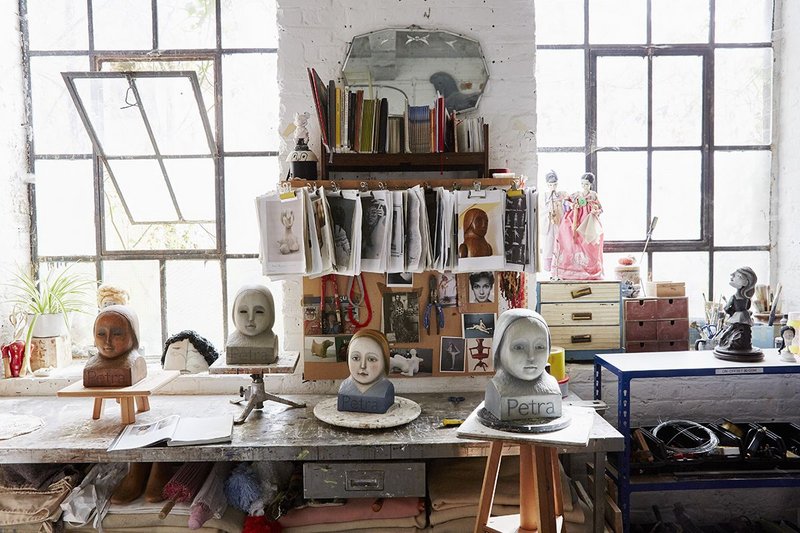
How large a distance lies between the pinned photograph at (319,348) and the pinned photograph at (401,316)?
277mm

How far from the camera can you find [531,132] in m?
2.98

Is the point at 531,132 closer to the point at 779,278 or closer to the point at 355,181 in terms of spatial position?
the point at 355,181

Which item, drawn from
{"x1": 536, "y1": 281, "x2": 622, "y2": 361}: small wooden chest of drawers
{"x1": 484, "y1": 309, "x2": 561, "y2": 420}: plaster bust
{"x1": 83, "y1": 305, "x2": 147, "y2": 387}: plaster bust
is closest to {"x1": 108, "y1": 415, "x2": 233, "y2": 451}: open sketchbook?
{"x1": 83, "y1": 305, "x2": 147, "y2": 387}: plaster bust

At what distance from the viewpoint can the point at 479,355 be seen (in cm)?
292

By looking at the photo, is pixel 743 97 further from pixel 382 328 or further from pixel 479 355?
pixel 382 328

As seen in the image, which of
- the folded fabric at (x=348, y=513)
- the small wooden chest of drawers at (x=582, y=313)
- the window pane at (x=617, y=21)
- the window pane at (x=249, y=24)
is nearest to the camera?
the folded fabric at (x=348, y=513)

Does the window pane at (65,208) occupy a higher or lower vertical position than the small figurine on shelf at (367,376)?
higher

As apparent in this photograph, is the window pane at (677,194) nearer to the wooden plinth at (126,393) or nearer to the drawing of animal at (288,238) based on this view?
the drawing of animal at (288,238)

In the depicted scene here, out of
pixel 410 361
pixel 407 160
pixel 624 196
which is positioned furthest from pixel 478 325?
pixel 624 196

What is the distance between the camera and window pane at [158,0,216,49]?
10.5 feet

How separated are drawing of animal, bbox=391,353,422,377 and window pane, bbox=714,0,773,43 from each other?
2.52 meters

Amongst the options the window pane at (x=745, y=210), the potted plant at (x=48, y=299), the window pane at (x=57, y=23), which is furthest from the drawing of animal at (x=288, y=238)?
the window pane at (x=745, y=210)

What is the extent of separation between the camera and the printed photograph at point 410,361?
2902mm

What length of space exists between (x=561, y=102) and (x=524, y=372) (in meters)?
1.91
